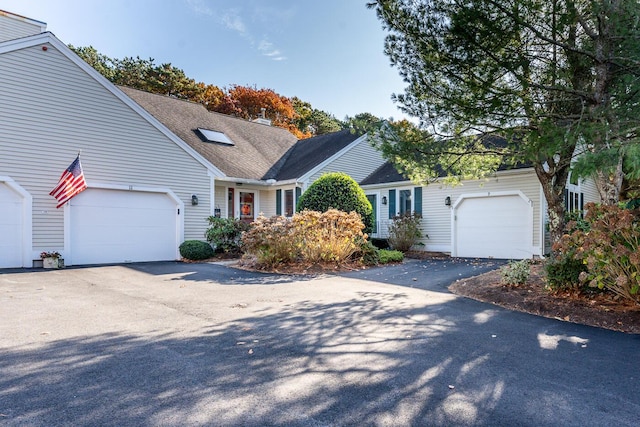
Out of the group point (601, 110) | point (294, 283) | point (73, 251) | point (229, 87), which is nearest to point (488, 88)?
point (601, 110)

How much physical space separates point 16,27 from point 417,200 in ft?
45.8

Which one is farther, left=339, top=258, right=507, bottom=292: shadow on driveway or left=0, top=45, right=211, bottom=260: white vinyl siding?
left=0, top=45, right=211, bottom=260: white vinyl siding

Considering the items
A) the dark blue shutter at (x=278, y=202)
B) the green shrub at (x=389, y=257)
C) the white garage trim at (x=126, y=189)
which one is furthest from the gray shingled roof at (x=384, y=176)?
the white garage trim at (x=126, y=189)

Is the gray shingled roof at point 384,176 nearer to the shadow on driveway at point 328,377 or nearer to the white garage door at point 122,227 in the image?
the white garage door at point 122,227

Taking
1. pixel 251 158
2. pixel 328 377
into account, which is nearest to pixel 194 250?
pixel 251 158

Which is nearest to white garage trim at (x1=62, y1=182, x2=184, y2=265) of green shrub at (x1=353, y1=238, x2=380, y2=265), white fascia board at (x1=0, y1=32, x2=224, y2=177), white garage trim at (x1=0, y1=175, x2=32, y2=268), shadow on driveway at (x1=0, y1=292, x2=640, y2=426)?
white garage trim at (x1=0, y1=175, x2=32, y2=268)

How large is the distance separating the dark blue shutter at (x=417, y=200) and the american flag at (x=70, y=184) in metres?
10.5

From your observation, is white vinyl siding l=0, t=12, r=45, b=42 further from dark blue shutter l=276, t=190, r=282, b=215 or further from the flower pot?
dark blue shutter l=276, t=190, r=282, b=215

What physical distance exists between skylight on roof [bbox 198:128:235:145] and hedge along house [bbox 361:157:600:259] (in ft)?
22.2

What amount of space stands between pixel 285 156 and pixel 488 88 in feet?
42.2

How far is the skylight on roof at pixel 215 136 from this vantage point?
1541cm

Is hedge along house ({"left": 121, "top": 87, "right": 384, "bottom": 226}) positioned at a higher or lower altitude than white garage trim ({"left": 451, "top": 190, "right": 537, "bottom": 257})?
higher

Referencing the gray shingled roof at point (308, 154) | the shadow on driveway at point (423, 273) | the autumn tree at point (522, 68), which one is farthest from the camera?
the gray shingled roof at point (308, 154)

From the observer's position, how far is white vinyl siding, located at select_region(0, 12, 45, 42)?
1129 cm
